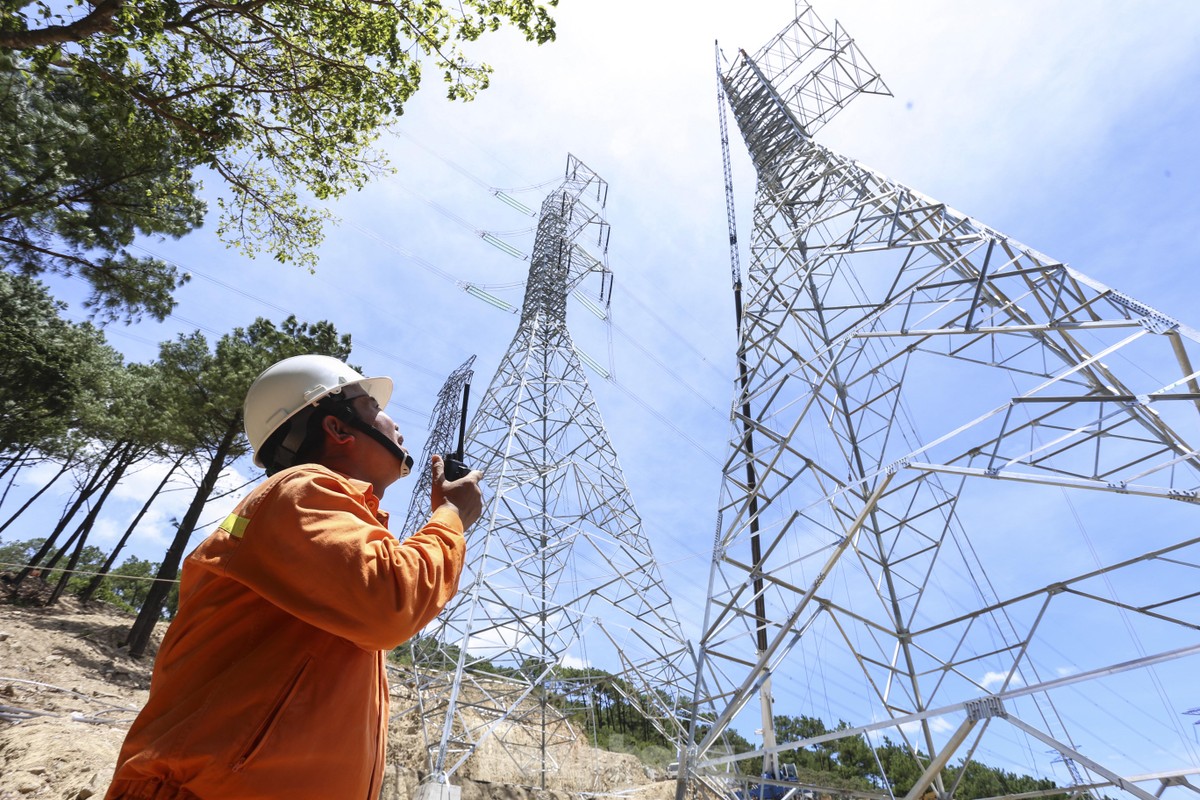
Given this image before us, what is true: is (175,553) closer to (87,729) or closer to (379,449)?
(87,729)

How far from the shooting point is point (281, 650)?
4.20 ft

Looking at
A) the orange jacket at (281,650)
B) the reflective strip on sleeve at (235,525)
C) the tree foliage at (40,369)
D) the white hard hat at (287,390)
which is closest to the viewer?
the orange jacket at (281,650)

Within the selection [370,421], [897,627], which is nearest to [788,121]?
[897,627]

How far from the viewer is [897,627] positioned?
329 inches

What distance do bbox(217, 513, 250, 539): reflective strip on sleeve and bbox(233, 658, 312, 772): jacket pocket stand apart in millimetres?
311

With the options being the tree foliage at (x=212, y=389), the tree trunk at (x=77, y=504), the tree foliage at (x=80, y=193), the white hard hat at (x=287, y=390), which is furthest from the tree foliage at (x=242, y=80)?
the tree trunk at (x=77, y=504)

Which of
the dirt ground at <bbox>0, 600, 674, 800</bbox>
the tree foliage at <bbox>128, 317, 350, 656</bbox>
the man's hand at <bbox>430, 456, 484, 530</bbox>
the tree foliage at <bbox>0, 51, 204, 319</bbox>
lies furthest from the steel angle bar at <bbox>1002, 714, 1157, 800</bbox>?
the tree foliage at <bbox>128, 317, 350, 656</bbox>

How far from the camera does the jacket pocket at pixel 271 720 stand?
1.13m

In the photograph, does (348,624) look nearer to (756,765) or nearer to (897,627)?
(897,627)

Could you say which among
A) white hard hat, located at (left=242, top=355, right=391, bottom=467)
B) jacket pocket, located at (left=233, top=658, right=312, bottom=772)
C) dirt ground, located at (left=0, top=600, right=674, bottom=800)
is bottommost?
dirt ground, located at (left=0, top=600, right=674, bottom=800)

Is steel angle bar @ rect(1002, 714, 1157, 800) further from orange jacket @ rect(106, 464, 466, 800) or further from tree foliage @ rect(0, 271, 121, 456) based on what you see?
tree foliage @ rect(0, 271, 121, 456)

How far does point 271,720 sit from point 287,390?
3.70ft

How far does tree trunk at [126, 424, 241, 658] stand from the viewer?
16.3 m

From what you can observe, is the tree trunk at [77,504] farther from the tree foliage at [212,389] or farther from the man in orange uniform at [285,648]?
the man in orange uniform at [285,648]
